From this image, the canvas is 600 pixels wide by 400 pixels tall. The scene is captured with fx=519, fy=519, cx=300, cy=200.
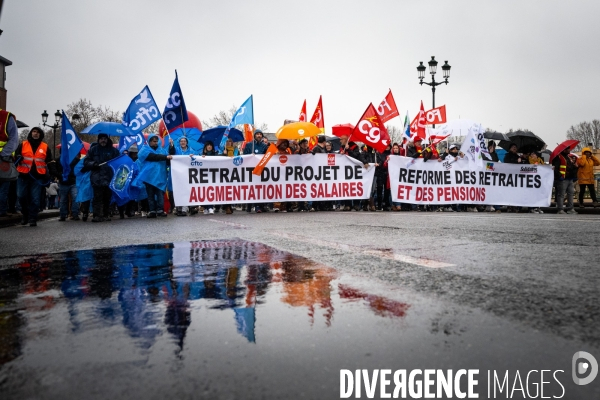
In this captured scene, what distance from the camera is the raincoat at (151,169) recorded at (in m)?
14.1

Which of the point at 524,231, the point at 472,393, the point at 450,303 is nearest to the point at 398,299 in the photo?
the point at 450,303

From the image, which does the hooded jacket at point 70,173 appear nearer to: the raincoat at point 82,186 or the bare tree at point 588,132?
the raincoat at point 82,186

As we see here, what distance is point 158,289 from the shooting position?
2938 millimetres

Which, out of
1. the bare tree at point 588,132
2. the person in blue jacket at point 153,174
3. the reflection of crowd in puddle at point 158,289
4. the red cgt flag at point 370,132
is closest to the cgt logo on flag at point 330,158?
the red cgt flag at point 370,132

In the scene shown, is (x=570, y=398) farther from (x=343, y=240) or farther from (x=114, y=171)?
(x=114, y=171)

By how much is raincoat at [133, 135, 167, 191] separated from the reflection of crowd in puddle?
9.51m

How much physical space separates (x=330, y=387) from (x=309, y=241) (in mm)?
4017

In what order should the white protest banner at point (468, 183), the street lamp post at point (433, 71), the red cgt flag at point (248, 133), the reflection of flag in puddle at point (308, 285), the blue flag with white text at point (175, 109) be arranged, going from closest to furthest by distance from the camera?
the reflection of flag in puddle at point (308, 285), the blue flag with white text at point (175, 109), the white protest banner at point (468, 183), the red cgt flag at point (248, 133), the street lamp post at point (433, 71)

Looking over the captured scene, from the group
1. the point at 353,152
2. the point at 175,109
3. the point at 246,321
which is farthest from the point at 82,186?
the point at 246,321

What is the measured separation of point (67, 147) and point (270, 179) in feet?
18.3

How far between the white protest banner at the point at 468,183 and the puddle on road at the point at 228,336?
43.3ft

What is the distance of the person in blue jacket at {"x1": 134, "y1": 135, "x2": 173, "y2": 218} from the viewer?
14043 mm

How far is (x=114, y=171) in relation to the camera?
13.1 metres

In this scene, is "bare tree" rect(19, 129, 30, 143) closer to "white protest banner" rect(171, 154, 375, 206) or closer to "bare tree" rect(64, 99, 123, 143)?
"bare tree" rect(64, 99, 123, 143)
